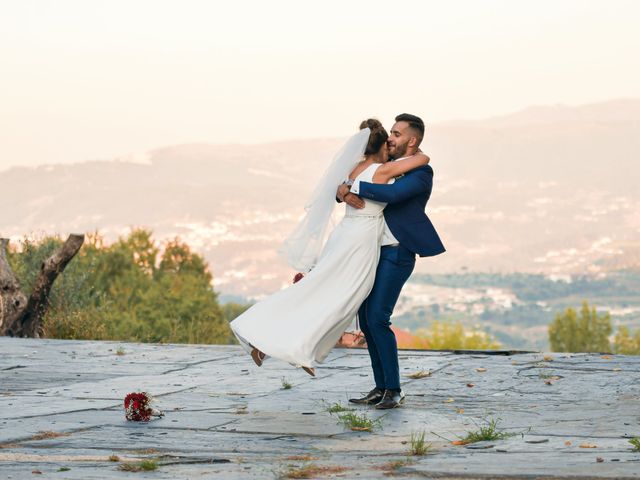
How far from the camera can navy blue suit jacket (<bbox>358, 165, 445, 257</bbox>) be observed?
804 centimetres

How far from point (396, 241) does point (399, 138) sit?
2.46 feet

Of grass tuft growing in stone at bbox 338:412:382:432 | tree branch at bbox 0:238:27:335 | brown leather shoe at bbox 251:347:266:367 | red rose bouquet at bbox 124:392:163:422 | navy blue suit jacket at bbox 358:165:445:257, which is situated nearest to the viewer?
grass tuft growing in stone at bbox 338:412:382:432

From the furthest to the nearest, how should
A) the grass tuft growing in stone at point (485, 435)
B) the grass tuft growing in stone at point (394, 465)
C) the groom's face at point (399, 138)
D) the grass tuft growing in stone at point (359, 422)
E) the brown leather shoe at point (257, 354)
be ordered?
the brown leather shoe at point (257, 354)
the groom's face at point (399, 138)
the grass tuft growing in stone at point (359, 422)
the grass tuft growing in stone at point (485, 435)
the grass tuft growing in stone at point (394, 465)

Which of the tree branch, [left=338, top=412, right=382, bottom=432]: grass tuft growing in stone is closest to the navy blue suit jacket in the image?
[left=338, top=412, right=382, bottom=432]: grass tuft growing in stone

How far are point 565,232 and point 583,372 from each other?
186353 millimetres

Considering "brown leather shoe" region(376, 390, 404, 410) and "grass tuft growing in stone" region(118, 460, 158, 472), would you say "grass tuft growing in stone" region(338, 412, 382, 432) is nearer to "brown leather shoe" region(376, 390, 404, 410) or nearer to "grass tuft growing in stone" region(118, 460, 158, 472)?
"brown leather shoe" region(376, 390, 404, 410)

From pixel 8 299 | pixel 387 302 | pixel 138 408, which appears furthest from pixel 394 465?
pixel 8 299

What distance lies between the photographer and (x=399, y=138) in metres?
8.15

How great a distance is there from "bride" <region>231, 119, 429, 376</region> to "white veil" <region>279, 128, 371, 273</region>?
0.03ft

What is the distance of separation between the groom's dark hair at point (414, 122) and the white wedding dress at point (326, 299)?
1.24 feet

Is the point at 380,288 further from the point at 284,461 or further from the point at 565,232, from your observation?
the point at 565,232

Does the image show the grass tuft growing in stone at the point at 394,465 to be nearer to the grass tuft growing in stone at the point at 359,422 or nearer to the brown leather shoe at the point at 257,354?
the grass tuft growing in stone at the point at 359,422

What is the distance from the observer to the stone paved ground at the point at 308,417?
5.79m

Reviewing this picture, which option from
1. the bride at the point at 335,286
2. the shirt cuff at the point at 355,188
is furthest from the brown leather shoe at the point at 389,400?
the shirt cuff at the point at 355,188
